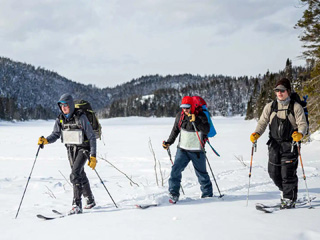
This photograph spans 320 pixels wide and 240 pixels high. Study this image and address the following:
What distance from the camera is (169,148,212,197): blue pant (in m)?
4.72

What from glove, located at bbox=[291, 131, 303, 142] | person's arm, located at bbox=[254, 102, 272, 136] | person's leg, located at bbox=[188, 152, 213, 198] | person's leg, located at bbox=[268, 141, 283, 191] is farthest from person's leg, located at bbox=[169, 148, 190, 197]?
glove, located at bbox=[291, 131, 303, 142]

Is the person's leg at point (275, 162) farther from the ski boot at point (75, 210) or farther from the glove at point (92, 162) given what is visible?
the ski boot at point (75, 210)

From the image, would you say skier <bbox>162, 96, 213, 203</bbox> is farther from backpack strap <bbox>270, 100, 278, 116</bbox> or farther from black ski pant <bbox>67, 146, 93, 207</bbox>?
black ski pant <bbox>67, 146, 93, 207</bbox>

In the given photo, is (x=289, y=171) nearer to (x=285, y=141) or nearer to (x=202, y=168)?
(x=285, y=141)

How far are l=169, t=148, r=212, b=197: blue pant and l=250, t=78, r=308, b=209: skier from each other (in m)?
1.18

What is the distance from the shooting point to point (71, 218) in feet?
12.6

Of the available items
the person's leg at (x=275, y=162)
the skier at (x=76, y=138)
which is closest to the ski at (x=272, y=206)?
the person's leg at (x=275, y=162)

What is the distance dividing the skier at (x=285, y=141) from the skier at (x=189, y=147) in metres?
1.13

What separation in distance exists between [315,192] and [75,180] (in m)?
4.52

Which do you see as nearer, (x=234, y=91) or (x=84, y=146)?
(x=84, y=146)

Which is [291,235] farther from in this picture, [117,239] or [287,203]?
[117,239]

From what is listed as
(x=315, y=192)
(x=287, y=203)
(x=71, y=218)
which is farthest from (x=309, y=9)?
(x=71, y=218)

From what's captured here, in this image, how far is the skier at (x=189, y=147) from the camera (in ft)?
15.2

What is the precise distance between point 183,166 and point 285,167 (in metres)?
1.71
